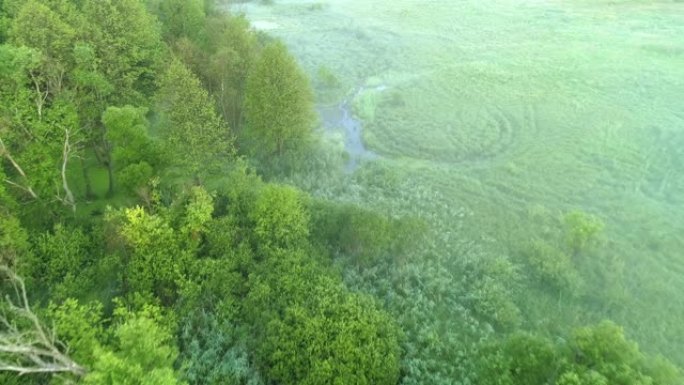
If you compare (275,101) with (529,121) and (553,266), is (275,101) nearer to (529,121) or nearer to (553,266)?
(553,266)

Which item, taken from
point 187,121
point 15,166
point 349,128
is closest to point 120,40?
point 187,121

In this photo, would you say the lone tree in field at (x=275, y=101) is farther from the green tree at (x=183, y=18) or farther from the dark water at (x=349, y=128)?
the green tree at (x=183, y=18)

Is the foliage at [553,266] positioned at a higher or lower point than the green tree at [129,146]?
lower

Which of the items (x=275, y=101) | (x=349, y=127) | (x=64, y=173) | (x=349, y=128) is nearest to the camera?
(x=64, y=173)

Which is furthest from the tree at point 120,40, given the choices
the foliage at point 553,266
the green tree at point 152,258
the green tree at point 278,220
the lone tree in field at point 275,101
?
the foliage at point 553,266

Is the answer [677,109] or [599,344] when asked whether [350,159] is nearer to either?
[599,344]

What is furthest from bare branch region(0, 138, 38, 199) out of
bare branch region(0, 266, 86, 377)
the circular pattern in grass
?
the circular pattern in grass

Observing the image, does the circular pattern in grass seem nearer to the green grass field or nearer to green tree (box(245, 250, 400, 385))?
the green grass field
